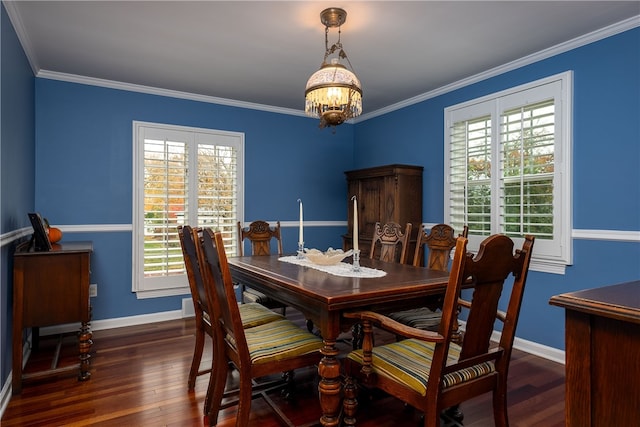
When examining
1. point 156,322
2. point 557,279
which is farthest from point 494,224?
point 156,322

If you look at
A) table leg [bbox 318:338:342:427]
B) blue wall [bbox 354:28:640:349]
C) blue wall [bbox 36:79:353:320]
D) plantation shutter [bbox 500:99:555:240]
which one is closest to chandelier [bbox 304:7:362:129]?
table leg [bbox 318:338:342:427]

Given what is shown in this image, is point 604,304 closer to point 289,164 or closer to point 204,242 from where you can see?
point 204,242

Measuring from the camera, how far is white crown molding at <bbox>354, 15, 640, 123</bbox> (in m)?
2.68

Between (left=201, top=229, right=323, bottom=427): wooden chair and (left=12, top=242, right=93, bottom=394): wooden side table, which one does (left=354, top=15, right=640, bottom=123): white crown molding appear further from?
(left=12, top=242, right=93, bottom=394): wooden side table

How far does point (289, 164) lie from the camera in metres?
4.93

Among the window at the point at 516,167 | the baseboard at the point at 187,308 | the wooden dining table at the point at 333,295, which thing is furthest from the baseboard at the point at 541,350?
the baseboard at the point at 187,308

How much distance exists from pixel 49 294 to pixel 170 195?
170 cm

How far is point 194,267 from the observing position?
2.32m

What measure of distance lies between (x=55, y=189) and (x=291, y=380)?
9.57ft

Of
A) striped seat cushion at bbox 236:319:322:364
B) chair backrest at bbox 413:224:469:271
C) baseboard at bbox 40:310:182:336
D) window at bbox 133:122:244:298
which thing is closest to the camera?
striped seat cushion at bbox 236:319:322:364

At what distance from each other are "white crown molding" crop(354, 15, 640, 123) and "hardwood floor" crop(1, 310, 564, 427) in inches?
97.3

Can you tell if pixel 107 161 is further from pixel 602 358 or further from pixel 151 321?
pixel 602 358

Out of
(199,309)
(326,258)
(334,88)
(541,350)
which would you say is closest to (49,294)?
(199,309)

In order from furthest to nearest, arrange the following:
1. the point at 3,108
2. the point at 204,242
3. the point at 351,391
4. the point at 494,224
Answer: the point at 494,224, the point at 3,108, the point at 204,242, the point at 351,391
